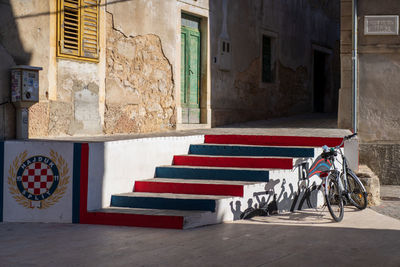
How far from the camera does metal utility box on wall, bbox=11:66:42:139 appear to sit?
852 centimetres

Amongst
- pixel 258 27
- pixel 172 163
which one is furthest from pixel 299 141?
pixel 258 27

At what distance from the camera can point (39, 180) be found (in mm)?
7141

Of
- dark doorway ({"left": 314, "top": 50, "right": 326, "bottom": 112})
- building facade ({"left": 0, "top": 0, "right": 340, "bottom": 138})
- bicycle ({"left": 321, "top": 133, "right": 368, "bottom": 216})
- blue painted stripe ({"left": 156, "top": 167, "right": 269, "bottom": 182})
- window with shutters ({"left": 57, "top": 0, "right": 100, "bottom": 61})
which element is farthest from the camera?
dark doorway ({"left": 314, "top": 50, "right": 326, "bottom": 112})

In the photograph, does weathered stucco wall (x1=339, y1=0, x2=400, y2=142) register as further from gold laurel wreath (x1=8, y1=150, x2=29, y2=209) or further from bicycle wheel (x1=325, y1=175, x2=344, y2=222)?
gold laurel wreath (x1=8, y1=150, x2=29, y2=209)

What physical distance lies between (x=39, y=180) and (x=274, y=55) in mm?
10532

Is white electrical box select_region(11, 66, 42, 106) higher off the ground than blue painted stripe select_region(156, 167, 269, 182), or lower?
higher

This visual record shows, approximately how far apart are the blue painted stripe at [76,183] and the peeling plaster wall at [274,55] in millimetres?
6951

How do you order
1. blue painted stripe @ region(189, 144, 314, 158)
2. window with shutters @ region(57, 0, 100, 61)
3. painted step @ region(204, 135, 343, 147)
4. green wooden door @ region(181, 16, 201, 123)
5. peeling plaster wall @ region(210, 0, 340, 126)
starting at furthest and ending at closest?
peeling plaster wall @ region(210, 0, 340, 126) < green wooden door @ region(181, 16, 201, 123) < window with shutters @ region(57, 0, 100, 61) < painted step @ region(204, 135, 343, 147) < blue painted stripe @ region(189, 144, 314, 158)

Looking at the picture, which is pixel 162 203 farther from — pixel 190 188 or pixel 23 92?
pixel 23 92

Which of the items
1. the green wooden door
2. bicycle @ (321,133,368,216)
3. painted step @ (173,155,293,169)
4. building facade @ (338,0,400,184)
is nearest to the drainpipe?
building facade @ (338,0,400,184)

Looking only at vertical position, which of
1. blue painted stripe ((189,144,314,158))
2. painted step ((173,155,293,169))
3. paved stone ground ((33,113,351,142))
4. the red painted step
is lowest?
the red painted step

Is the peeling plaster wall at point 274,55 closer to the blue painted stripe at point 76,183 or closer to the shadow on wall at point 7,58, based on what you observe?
the shadow on wall at point 7,58

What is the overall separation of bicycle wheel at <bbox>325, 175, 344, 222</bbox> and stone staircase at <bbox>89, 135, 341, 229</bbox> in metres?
0.64

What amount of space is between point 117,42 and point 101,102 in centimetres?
116
